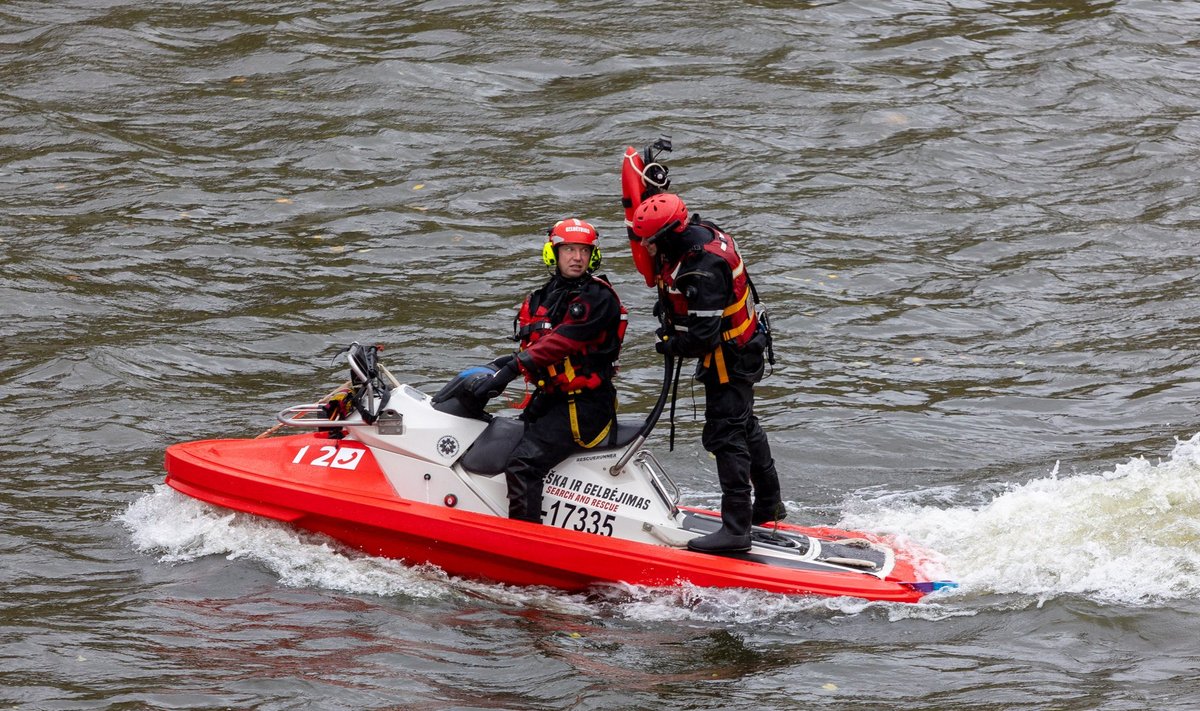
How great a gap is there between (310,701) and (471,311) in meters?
6.68

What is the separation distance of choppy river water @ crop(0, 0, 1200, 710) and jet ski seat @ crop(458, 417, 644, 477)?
75cm

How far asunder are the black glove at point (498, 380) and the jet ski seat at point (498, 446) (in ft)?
0.83

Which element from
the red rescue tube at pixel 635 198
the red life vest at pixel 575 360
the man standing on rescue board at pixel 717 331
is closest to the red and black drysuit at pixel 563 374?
the red life vest at pixel 575 360

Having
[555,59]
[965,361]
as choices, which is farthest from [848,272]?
[555,59]

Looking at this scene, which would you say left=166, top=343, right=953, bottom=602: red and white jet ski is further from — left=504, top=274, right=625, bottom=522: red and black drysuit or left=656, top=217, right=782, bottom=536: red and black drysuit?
left=656, top=217, right=782, bottom=536: red and black drysuit

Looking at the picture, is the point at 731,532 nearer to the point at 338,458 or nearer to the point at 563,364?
the point at 563,364

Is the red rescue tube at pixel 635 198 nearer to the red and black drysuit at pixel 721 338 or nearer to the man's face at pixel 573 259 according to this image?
the red and black drysuit at pixel 721 338

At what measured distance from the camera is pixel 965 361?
12.9 m

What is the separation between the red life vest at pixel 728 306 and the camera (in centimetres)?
831

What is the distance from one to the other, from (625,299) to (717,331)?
19.2 ft

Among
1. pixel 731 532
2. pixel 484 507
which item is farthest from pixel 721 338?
pixel 484 507

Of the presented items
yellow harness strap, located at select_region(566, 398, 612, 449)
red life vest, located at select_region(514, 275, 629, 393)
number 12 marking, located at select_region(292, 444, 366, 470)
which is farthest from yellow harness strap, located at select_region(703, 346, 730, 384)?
number 12 marking, located at select_region(292, 444, 366, 470)

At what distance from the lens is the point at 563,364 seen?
8.47 meters

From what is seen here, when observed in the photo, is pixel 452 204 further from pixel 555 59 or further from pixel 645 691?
pixel 645 691
